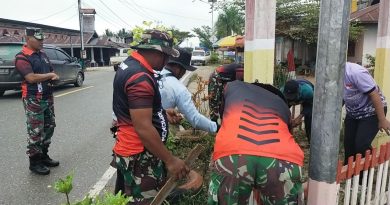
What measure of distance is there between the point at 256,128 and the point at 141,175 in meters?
0.89

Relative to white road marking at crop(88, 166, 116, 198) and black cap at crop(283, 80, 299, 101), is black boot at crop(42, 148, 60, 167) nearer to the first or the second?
white road marking at crop(88, 166, 116, 198)

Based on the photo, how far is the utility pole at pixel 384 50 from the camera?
4789 millimetres

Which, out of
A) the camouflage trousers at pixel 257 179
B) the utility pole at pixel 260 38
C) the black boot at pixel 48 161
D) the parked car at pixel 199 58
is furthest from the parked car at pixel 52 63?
the parked car at pixel 199 58

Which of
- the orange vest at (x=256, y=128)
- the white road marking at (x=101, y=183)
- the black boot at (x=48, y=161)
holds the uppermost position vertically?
the orange vest at (x=256, y=128)

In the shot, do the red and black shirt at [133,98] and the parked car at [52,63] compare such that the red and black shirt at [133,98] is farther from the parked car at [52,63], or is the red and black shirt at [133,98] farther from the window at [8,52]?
the window at [8,52]

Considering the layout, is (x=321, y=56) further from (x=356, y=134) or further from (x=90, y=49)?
(x=90, y=49)

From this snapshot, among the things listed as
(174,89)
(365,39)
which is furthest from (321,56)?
(365,39)

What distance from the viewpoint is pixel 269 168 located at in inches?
88.0

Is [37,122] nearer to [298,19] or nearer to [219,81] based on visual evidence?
[219,81]

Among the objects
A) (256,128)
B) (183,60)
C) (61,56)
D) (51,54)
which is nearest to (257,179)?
(256,128)

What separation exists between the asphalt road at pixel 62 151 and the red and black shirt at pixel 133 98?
572 millimetres

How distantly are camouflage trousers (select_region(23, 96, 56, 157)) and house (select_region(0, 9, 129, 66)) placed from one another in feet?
48.2

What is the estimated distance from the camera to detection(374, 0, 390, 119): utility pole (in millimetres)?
4789

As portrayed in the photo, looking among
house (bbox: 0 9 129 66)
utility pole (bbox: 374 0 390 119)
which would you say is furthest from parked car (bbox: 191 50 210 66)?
utility pole (bbox: 374 0 390 119)
